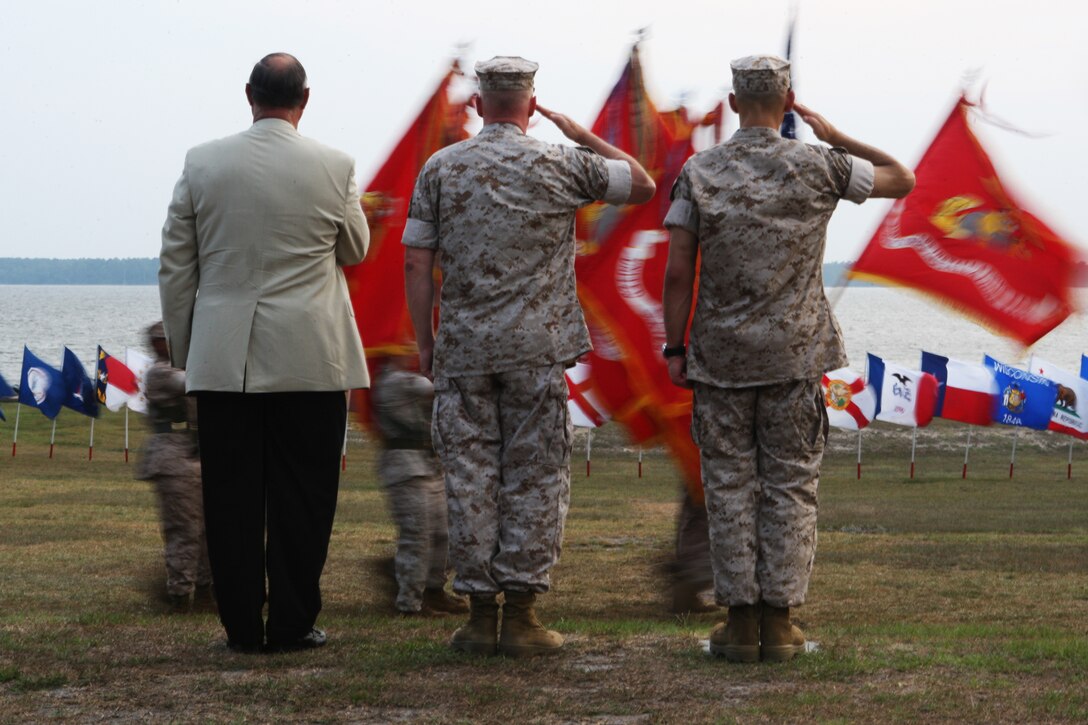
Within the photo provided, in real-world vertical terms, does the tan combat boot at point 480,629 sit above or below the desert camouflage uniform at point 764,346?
below

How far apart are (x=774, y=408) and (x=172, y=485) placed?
3.33 metres

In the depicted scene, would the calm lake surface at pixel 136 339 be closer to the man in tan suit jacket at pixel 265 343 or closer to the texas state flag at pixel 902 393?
the texas state flag at pixel 902 393

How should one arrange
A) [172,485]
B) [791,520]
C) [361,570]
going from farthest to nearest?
[361,570] < [172,485] < [791,520]

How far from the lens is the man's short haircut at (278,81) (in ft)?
17.0

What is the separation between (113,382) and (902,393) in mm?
15831

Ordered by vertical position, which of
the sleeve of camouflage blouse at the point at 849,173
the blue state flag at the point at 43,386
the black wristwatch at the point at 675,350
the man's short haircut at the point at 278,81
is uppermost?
the man's short haircut at the point at 278,81

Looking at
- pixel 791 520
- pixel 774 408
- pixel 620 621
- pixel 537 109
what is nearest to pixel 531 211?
pixel 537 109

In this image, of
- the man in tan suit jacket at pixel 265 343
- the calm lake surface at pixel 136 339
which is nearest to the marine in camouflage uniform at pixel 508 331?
the man in tan suit jacket at pixel 265 343

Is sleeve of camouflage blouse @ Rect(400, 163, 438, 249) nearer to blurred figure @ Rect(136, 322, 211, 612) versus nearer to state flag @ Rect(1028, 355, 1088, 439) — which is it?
blurred figure @ Rect(136, 322, 211, 612)

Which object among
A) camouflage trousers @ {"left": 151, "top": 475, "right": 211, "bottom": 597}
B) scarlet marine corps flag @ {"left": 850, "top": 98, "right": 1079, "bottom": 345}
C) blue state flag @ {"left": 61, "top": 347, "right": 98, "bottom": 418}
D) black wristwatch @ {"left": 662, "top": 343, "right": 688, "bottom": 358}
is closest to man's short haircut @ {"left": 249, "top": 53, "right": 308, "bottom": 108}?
black wristwatch @ {"left": 662, "top": 343, "right": 688, "bottom": 358}

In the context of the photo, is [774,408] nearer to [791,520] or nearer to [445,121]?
[791,520]

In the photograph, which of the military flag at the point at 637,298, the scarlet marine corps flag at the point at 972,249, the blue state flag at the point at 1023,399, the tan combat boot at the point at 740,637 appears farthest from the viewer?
the blue state flag at the point at 1023,399

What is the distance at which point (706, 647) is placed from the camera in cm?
516

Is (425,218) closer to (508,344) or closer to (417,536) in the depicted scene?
(508,344)
